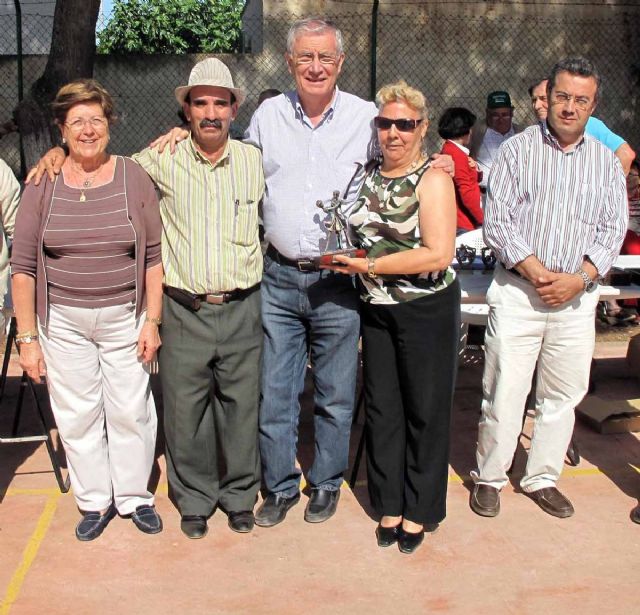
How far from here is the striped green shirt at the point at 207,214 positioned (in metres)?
3.75

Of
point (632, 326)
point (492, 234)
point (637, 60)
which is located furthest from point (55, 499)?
point (637, 60)

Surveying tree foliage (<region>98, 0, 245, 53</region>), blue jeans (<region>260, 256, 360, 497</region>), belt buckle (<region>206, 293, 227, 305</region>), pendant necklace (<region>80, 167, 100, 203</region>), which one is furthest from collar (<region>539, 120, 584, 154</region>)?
tree foliage (<region>98, 0, 245, 53</region>)

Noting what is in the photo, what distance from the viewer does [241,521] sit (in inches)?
161

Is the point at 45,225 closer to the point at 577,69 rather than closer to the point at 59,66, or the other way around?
the point at 577,69

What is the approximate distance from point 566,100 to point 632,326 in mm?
4538

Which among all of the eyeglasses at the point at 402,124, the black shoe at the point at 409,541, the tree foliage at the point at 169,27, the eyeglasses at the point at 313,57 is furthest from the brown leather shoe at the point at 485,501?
the tree foliage at the point at 169,27

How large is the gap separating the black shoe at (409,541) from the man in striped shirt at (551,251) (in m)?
0.47

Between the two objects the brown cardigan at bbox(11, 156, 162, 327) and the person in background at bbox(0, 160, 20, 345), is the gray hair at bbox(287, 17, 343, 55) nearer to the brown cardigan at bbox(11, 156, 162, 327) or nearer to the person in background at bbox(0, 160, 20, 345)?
the brown cardigan at bbox(11, 156, 162, 327)

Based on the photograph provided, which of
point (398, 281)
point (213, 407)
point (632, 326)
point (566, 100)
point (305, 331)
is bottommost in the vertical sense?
point (632, 326)

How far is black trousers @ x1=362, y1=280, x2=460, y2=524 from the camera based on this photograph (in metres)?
3.73

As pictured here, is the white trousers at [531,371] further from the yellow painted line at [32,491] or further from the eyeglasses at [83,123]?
the yellow painted line at [32,491]

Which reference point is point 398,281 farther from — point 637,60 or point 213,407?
point 637,60

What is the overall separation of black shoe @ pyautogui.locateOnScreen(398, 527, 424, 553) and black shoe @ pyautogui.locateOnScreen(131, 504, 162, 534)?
1109 mm

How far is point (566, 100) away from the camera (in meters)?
3.87
